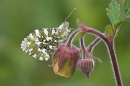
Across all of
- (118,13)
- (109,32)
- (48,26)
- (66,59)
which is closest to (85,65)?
(66,59)

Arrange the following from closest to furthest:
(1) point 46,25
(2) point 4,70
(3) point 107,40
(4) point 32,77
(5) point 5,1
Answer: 1. (3) point 107,40
2. (2) point 4,70
3. (4) point 32,77
4. (1) point 46,25
5. (5) point 5,1

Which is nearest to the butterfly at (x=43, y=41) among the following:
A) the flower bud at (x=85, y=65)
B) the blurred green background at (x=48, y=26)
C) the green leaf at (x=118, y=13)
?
the flower bud at (x=85, y=65)

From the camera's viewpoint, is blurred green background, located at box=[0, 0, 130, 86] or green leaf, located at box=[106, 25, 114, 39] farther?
blurred green background, located at box=[0, 0, 130, 86]

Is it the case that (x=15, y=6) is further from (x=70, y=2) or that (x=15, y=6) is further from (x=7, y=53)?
(x=7, y=53)

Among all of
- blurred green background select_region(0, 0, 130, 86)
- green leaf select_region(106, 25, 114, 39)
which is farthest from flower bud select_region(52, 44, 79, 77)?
blurred green background select_region(0, 0, 130, 86)

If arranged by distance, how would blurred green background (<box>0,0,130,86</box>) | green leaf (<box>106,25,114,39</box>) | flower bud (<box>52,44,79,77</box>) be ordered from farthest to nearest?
blurred green background (<box>0,0,130,86</box>) < flower bud (<box>52,44,79,77</box>) < green leaf (<box>106,25,114,39</box>)

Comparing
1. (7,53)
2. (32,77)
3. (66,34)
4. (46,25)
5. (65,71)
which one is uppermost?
(46,25)

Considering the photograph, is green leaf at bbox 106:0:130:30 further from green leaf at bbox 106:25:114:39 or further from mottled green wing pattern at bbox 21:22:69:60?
mottled green wing pattern at bbox 21:22:69:60

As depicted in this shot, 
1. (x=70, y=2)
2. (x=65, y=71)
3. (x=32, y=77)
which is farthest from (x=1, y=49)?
(x=65, y=71)
